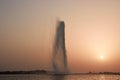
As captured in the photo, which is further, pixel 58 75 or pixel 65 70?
pixel 58 75

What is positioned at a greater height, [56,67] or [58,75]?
[56,67]

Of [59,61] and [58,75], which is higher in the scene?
[59,61]

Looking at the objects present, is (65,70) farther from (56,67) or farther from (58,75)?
(58,75)

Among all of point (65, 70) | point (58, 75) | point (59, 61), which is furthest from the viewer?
point (58, 75)

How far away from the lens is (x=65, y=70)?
116250mm

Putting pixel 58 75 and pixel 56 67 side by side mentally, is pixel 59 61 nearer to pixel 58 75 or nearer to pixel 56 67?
pixel 56 67

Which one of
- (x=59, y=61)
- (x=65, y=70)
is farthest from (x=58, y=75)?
(x=59, y=61)

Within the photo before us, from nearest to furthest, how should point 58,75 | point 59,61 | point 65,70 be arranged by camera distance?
point 59,61 < point 65,70 < point 58,75

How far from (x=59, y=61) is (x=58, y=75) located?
2142 cm

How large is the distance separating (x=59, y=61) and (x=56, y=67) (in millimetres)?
4733

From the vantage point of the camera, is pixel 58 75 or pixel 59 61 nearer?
pixel 59 61

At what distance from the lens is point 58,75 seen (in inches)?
5069

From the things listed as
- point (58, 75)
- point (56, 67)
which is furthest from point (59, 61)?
point (58, 75)

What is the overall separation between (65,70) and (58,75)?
13225mm
